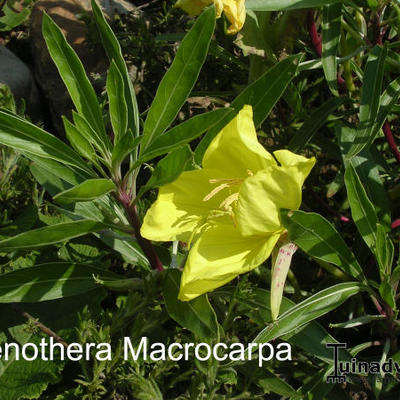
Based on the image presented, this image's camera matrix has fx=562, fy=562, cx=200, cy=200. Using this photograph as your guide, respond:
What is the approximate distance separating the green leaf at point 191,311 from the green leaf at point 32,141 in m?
0.35

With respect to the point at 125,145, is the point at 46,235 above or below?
below

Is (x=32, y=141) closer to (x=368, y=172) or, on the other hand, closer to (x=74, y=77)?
(x=74, y=77)

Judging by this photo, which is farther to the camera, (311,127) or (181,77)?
(311,127)

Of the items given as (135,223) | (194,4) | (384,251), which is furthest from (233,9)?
(384,251)

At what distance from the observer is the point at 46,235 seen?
131 cm

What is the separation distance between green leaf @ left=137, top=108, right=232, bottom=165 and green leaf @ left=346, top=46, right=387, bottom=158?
55 cm

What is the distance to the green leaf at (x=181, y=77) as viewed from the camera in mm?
1309

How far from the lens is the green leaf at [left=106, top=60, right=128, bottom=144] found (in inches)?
53.7

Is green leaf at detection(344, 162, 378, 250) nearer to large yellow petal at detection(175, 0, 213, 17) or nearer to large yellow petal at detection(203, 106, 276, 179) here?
large yellow petal at detection(203, 106, 276, 179)

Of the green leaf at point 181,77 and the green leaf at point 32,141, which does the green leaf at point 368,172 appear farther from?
the green leaf at point 32,141

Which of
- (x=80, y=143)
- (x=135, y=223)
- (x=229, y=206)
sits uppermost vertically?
(x=80, y=143)

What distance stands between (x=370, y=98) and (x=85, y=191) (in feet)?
3.00

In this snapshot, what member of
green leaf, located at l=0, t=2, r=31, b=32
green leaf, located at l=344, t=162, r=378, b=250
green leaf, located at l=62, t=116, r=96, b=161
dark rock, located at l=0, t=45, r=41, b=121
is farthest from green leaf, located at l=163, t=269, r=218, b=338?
green leaf, located at l=0, t=2, r=31, b=32

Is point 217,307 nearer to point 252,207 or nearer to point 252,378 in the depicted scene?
point 252,378
